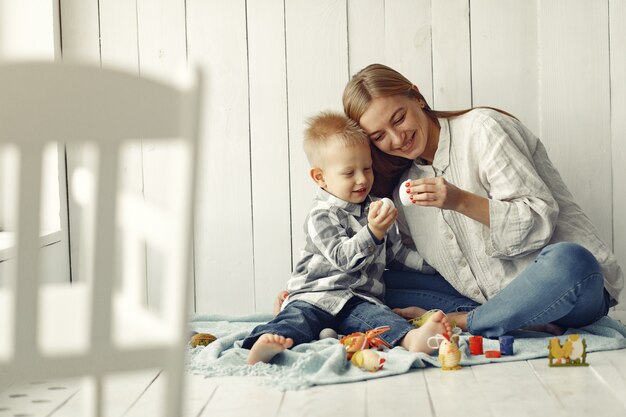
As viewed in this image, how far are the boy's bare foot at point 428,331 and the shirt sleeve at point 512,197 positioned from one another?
278 mm

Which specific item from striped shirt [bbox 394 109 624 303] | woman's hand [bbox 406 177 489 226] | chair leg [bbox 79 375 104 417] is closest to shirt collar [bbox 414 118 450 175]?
striped shirt [bbox 394 109 624 303]

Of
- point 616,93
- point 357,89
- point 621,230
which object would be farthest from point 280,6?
point 621,230

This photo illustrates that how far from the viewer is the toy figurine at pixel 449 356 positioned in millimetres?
1670

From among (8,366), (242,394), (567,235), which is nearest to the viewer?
(8,366)

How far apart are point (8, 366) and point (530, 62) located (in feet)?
5.75

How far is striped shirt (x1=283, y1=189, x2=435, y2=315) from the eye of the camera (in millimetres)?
1961

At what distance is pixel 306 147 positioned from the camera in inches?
82.6

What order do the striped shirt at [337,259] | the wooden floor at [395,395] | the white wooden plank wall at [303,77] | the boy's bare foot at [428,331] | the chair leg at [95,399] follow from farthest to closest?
the white wooden plank wall at [303,77]
the striped shirt at [337,259]
the boy's bare foot at [428,331]
the wooden floor at [395,395]
the chair leg at [95,399]

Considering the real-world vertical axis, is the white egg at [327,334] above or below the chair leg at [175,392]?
below

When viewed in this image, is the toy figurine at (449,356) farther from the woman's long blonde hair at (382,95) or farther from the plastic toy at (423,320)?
the woman's long blonde hair at (382,95)

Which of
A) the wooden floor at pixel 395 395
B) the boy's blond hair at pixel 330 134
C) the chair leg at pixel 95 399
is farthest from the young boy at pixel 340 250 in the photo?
the chair leg at pixel 95 399

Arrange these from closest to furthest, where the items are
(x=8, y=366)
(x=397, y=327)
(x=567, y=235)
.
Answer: (x=8, y=366)
(x=397, y=327)
(x=567, y=235)

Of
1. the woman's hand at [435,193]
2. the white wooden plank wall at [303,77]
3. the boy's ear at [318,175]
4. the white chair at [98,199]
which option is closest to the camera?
the white chair at [98,199]

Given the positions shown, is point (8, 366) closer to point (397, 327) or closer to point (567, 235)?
point (397, 327)
